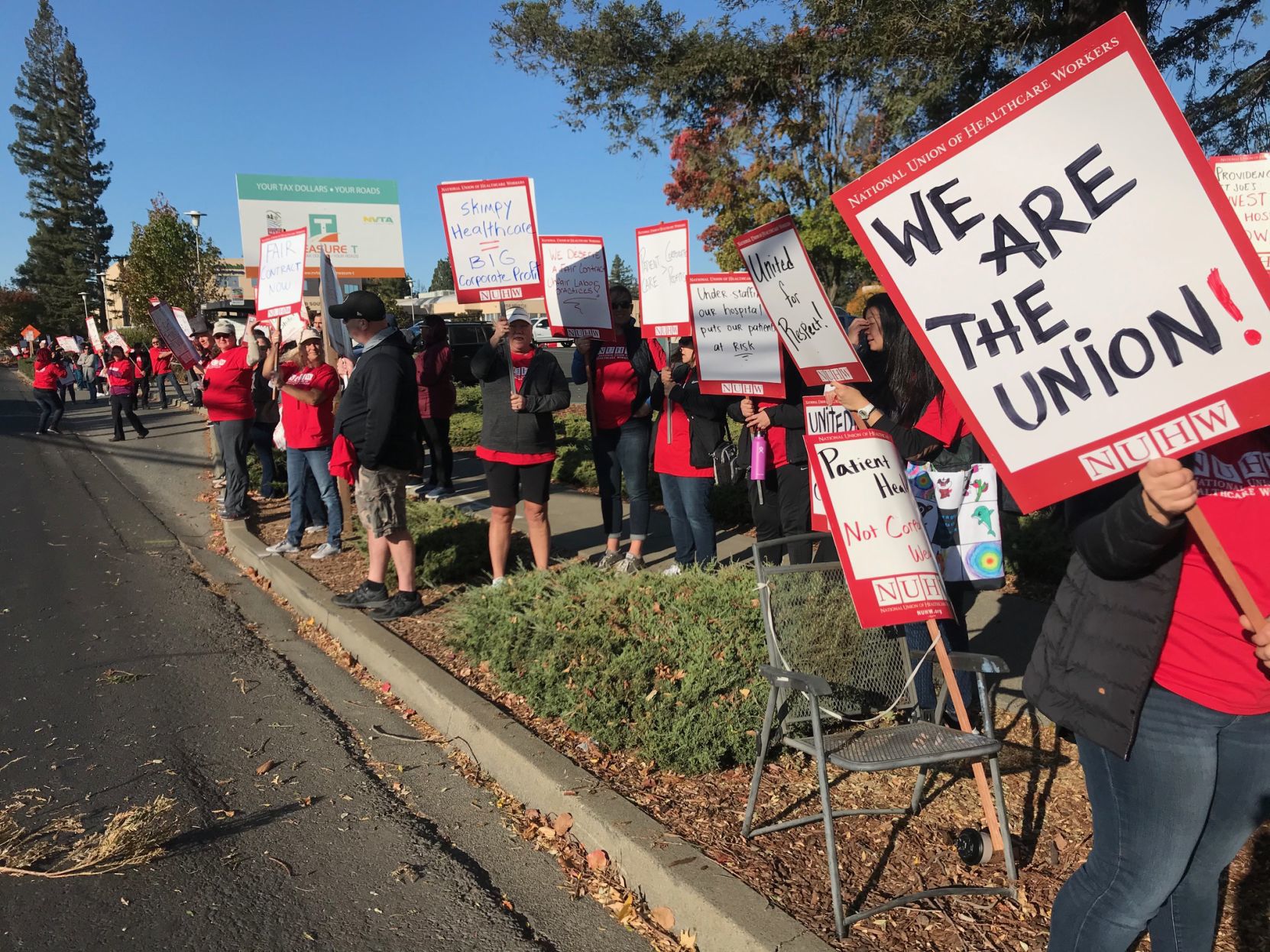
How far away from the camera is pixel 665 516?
945 cm

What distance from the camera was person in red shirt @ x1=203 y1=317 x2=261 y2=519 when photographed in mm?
8930

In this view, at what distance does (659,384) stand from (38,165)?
80.8 m

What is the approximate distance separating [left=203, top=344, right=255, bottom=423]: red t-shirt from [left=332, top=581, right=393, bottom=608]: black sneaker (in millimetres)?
3648

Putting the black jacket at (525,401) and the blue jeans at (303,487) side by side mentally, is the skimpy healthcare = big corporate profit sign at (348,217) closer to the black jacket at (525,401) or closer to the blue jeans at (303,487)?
the blue jeans at (303,487)

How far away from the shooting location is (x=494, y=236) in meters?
7.06

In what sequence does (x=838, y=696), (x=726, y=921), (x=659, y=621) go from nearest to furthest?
(x=726, y=921)
(x=838, y=696)
(x=659, y=621)

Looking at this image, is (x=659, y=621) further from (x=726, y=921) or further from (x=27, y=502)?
(x=27, y=502)

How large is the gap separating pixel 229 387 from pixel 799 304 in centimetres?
663

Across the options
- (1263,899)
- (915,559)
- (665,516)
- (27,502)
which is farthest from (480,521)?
(27,502)

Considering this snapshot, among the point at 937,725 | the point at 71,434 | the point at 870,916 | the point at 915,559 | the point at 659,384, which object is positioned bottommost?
the point at 870,916

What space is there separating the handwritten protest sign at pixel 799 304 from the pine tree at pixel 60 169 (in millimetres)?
82154

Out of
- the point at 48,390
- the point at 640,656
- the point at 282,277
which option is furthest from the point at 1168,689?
the point at 48,390

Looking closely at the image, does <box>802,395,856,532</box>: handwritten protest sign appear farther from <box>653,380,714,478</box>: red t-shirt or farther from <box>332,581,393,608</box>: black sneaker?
<box>332,581,393,608</box>: black sneaker

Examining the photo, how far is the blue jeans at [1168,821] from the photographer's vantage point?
6.42 ft
